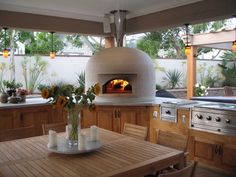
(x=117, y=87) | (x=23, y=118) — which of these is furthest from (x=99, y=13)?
(x=23, y=118)

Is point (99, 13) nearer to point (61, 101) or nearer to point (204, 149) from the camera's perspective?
point (204, 149)

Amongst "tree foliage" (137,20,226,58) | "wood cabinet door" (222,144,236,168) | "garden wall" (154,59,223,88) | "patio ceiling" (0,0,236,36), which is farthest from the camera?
"tree foliage" (137,20,226,58)

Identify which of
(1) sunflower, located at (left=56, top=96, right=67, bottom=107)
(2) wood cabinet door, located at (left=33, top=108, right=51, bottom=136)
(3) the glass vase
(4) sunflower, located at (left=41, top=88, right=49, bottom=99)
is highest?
(4) sunflower, located at (left=41, top=88, right=49, bottom=99)

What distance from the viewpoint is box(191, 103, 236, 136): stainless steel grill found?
3.24 meters

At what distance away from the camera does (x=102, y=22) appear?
5477 millimetres

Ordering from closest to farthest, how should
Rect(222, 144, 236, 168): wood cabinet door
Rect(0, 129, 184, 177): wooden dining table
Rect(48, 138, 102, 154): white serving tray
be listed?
1. Rect(0, 129, 184, 177): wooden dining table
2. Rect(48, 138, 102, 154): white serving tray
3. Rect(222, 144, 236, 168): wood cabinet door

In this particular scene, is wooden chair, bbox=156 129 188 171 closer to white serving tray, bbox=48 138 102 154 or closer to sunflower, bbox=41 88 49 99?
white serving tray, bbox=48 138 102 154

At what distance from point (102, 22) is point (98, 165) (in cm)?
412

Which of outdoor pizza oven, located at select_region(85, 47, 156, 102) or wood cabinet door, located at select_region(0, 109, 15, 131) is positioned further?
outdoor pizza oven, located at select_region(85, 47, 156, 102)

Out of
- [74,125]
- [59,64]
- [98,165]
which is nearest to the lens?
[98,165]

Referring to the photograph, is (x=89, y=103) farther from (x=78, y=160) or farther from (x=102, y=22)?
(x=102, y=22)

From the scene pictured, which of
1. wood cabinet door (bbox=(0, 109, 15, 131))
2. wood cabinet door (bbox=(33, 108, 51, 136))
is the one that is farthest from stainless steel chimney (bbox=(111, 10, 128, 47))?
wood cabinet door (bbox=(0, 109, 15, 131))

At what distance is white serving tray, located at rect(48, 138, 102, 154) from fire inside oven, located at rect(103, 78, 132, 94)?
2.52m

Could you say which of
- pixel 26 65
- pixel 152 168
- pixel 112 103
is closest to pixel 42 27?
pixel 112 103
